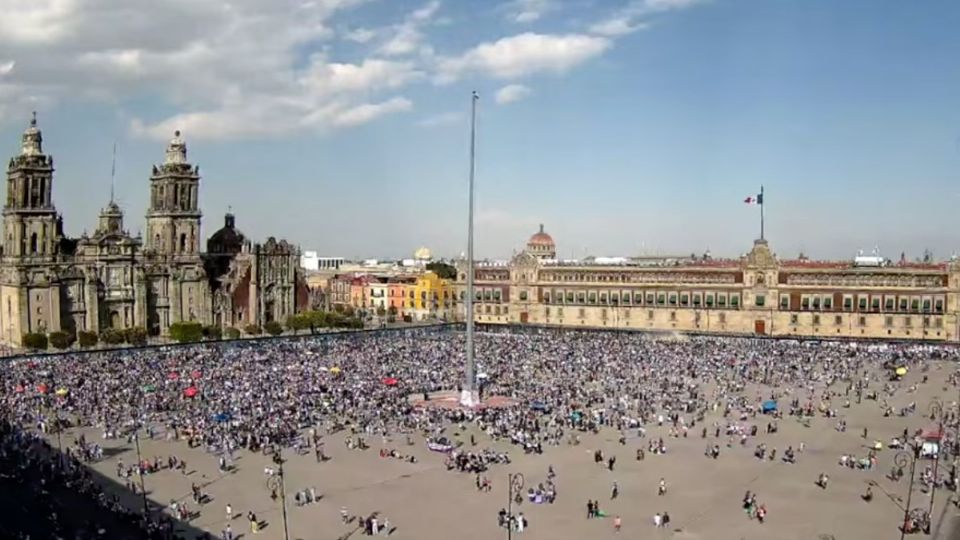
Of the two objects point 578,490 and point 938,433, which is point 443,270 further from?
point 578,490

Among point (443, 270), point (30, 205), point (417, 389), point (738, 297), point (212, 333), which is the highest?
point (30, 205)

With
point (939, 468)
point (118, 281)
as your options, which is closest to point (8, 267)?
point (118, 281)

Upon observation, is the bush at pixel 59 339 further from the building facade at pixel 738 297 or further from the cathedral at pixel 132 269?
the building facade at pixel 738 297

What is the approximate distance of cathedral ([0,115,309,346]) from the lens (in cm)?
8638

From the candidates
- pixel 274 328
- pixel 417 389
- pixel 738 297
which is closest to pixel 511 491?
pixel 417 389

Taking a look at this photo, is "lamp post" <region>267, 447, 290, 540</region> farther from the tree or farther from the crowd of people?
the tree

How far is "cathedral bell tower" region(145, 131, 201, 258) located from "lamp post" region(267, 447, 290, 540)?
2606 inches

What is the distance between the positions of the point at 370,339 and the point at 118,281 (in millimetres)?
26318

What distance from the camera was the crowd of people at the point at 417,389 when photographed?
45000 millimetres

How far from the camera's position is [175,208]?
10238cm

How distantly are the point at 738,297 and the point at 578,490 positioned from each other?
65.9 metres

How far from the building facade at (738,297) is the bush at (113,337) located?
42691 millimetres

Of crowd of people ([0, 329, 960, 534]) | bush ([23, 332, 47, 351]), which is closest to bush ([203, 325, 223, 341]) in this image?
crowd of people ([0, 329, 960, 534])

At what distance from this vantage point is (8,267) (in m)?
87.2
